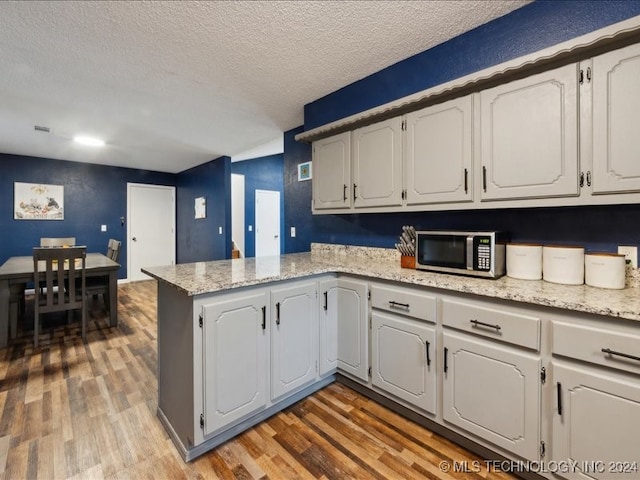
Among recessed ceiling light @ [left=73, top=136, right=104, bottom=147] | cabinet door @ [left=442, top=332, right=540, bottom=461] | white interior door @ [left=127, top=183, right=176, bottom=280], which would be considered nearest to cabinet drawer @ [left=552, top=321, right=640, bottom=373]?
cabinet door @ [left=442, top=332, right=540, bottom=461]

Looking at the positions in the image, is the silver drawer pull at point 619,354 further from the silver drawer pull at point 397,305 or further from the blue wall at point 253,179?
the blue wall at point 253,179

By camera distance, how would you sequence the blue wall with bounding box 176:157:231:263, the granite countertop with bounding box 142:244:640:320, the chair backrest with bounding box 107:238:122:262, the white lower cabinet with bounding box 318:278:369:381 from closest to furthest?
the granite countertop with bounding box 142:244:640:320 → the white lower cabinet with bounding box 318:278:369:381 → the chair backrest with bounding box 107:238:122:262 → the blue wall with bounding box 176:157:231:263

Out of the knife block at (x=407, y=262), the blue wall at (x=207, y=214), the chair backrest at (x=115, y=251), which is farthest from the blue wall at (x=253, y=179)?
the knife block at (x=407, y=262)

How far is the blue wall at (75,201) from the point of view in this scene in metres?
4.77

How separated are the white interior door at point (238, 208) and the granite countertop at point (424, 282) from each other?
424 centimetres

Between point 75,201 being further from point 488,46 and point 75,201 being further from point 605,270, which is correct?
point 605,270

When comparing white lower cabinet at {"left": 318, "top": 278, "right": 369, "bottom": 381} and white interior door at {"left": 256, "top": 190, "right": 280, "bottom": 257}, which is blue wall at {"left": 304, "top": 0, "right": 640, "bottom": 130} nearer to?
white lower cabinet at {"left": 318, "top": 278, "right": 369, "bottom": 381}

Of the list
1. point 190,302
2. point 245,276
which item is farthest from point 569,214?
point 190,302

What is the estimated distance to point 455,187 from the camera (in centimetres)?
179

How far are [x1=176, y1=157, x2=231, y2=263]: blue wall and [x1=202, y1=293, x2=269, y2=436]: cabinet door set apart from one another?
3.46 m

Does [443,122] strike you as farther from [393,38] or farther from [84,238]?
[84,238]

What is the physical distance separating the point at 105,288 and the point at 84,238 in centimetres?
264

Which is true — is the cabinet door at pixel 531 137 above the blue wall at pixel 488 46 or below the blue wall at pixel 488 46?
below

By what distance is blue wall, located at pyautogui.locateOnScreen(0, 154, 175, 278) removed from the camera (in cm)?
477
